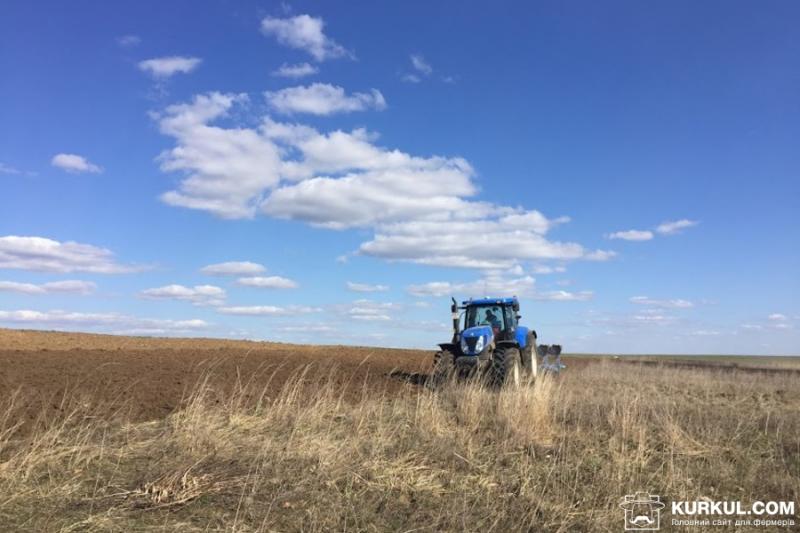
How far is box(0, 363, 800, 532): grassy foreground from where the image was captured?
213 inches

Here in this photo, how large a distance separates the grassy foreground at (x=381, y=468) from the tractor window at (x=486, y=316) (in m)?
5.81

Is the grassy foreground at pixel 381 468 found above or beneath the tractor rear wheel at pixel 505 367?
beneath

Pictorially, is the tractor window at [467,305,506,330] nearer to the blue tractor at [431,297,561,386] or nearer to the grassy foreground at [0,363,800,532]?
the blue tractor at [431,297,561,386]

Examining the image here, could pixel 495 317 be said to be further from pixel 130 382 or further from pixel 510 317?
pixel 130 382

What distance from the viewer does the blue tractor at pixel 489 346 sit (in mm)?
13898

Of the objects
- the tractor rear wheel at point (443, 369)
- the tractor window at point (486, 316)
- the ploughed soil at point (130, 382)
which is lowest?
the ploughed soil at point (130, 382)

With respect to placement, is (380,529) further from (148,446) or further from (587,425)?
(587,425)

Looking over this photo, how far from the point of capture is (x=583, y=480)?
6625 mm

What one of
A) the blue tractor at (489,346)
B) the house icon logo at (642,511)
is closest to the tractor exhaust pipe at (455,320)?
the blue tractor at (489,346)

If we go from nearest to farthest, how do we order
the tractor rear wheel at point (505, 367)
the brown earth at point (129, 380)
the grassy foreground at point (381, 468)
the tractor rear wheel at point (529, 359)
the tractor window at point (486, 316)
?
the grassy foreground at point (381, 468) < the brown earth at point (129, 380) < the tractor rear wheel at point (505, 367) < the tractor rear wheel at point (529, 359) < the tractor window at point (486, 316)

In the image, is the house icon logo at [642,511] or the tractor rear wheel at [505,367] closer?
the house icon logo at [642,511]

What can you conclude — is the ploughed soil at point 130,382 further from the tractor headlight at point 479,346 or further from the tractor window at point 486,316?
the tractor window at point 486,316

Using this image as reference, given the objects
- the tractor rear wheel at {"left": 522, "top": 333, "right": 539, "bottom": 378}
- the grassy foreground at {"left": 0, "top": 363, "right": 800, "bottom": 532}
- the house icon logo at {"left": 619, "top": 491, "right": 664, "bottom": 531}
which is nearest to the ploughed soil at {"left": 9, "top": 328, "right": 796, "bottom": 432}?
the grassy foreground at {"left": 0, "top": 363, "right": 800, "bottom": 532}

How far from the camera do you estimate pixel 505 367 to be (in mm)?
13805
